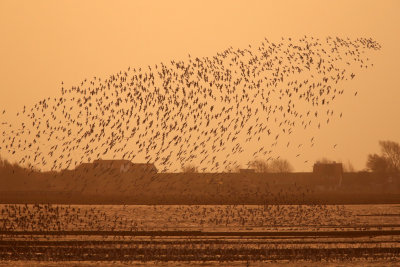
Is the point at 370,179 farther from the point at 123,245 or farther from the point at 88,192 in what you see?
the point at 123,245

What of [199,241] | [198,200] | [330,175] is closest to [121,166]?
[330,175]

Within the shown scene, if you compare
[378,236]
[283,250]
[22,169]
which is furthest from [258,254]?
[22,169]

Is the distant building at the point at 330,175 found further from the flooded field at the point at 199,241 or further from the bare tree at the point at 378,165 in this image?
the flooded field at the point at 199,241

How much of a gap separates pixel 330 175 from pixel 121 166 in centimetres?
3886

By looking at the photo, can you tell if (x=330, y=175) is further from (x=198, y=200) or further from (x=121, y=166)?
(x=198, y=200)

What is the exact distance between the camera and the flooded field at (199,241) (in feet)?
136

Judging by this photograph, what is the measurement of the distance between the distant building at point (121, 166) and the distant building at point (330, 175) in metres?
31.6

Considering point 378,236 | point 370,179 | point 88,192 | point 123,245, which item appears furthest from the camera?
point 370,179

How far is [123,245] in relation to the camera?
4722 cm

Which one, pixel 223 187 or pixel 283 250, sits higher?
pixel 223 187

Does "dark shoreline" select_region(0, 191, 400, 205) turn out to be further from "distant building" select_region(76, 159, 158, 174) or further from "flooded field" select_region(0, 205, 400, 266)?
"distant building" select_region(76, 159, 158, 174)

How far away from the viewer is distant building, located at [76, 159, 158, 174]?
611ft

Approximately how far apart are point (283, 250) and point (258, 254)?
6.55 ft

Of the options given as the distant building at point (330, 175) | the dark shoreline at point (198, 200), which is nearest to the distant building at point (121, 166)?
the distant building at point (330, 175)
